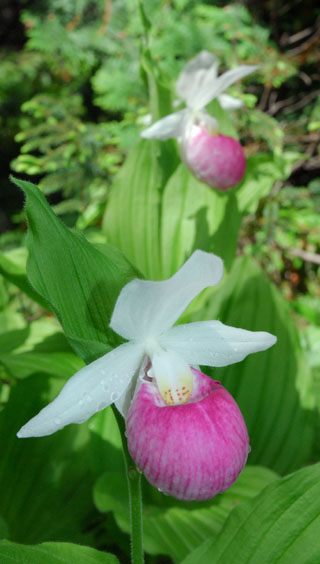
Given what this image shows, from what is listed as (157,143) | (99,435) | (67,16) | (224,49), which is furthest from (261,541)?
(67,16)

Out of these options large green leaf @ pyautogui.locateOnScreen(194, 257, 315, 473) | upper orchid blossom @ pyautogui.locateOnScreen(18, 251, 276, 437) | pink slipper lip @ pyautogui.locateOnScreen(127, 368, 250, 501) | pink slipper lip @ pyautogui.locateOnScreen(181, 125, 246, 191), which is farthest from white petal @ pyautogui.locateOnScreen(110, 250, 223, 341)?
pink slipper lip @ pyautogui.locateOnScreen(181, 125, 246, 191)

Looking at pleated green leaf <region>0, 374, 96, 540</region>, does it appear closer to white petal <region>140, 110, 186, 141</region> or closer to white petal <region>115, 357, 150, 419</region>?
white petal <region>115, 357, 150, 419</region>

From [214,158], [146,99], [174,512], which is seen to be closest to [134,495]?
[174,512]

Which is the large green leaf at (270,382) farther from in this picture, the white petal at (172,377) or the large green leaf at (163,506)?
the white petal at (172,377)

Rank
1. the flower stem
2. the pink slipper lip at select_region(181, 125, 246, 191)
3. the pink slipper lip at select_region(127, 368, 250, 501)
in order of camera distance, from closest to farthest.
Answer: the pink slipper lip at select_region(127, 368, 250, 501) → the flower stem → the pink slipper lip at select_region(181, 125, 246, 191)

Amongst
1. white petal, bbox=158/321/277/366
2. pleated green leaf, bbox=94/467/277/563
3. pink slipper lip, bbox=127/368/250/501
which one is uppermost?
white petal, bbox=158/321/277/366

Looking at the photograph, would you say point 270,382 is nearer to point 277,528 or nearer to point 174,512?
point 174,512

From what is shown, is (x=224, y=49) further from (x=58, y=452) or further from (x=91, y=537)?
(x=91, y=537)

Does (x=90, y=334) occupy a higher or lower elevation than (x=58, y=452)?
higher
